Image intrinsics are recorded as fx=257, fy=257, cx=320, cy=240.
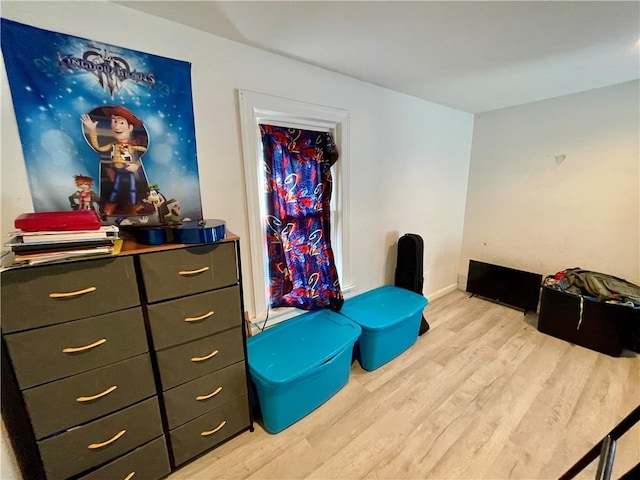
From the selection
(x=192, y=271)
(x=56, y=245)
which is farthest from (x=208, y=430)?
(x=56, y=245)

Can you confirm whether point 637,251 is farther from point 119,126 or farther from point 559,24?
point 119,126

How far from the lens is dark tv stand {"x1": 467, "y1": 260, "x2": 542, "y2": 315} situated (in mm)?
2795

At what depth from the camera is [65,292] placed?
936 mm

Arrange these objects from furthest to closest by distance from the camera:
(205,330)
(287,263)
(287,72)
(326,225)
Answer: (326,225)
(287,263)
(287,72)
(205,330)

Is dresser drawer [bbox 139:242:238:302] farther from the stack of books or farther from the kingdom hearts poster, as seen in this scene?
the kingdom hearts poster

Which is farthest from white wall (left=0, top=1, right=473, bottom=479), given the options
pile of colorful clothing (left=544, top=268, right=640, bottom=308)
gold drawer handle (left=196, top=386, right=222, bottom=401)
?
pile of colorful clothing (left=544, top=268, right=640, bottom=308)

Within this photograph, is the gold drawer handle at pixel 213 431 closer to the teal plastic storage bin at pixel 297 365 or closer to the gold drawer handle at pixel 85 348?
the teal plastic storage bin at pixel 297 365

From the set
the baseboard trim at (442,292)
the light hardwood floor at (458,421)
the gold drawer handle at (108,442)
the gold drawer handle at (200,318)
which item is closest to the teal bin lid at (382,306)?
the light hardwood floor at (458,421)

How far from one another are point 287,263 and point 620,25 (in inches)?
91.5

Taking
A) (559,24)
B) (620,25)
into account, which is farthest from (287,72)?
(620,25)

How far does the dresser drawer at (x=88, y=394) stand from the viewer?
0.95 meters

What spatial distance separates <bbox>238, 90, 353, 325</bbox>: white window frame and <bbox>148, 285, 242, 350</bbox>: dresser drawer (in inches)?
17.4

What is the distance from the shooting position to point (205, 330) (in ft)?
4.15

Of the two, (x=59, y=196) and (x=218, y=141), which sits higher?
(x=218, y=141)
